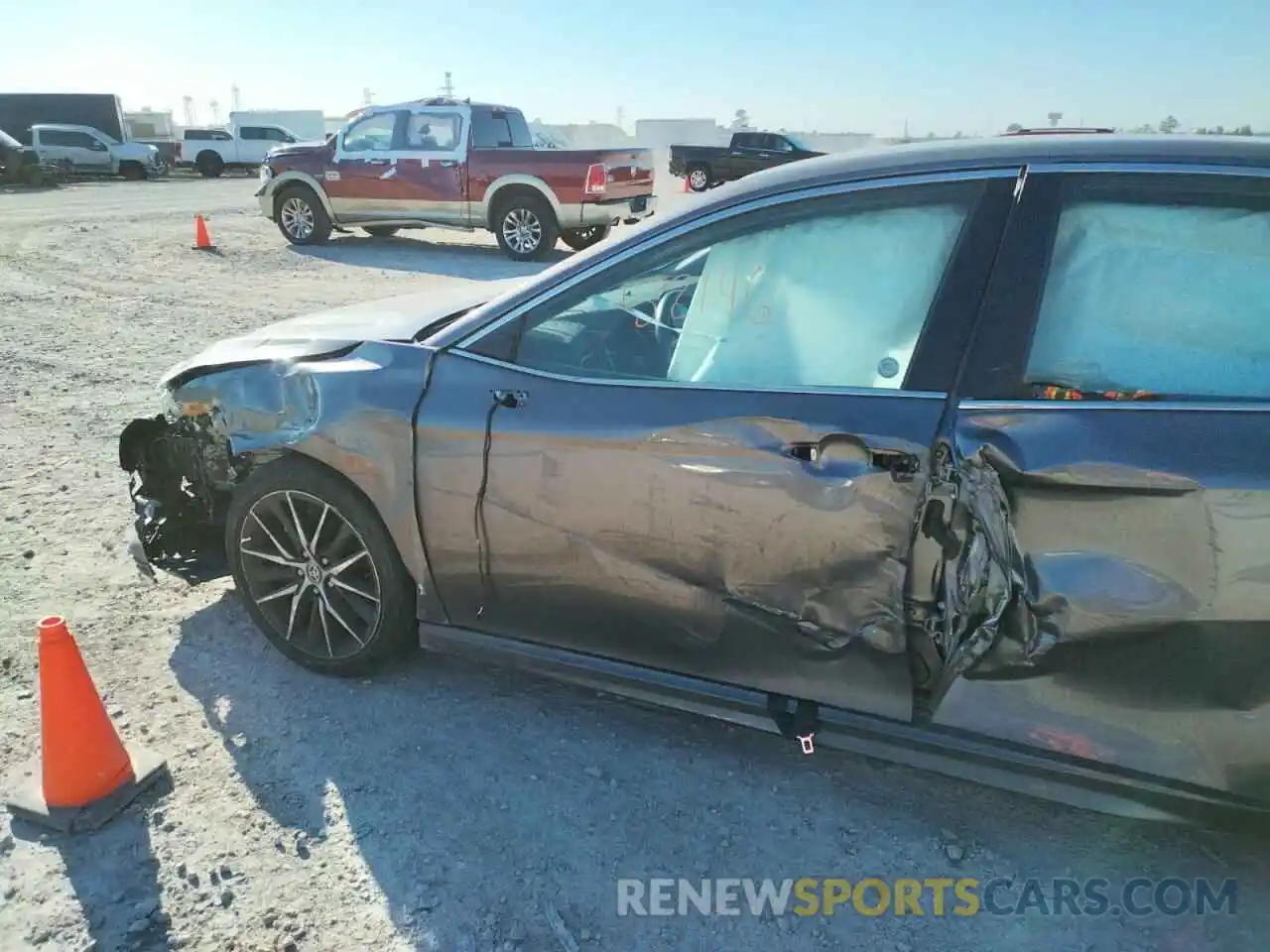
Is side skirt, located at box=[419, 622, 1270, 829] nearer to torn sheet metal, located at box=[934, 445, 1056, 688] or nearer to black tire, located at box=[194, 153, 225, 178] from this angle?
torn sheet metal, located at box=[934, 445, 1056, 688]

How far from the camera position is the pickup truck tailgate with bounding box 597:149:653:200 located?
1209 cm

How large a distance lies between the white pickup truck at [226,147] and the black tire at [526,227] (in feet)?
84.0

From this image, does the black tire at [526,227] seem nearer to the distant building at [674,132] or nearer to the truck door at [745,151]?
the truck door at [745,151]

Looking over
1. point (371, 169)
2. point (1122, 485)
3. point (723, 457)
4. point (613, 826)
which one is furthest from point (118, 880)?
point (371, 169)

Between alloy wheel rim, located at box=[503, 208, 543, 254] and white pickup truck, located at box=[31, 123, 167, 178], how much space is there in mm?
23663

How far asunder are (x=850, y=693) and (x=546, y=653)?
896 millimetres

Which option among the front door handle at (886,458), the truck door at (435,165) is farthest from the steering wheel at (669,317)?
the truck door at (435,165)

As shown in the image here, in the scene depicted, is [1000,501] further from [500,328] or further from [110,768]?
[110,768]

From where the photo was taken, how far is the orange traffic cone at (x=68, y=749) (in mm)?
2383

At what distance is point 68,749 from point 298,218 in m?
12.8

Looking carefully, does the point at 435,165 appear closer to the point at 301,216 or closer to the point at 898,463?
the point at 301,216

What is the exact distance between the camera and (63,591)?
3.60 m

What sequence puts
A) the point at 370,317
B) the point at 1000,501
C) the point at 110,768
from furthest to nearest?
the point at 370,317, the point at 110,768, the point at 1000,501

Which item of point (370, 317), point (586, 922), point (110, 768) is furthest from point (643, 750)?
point (370, 317)
